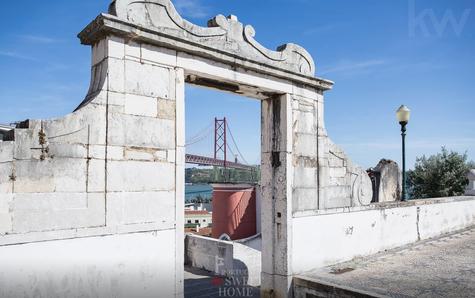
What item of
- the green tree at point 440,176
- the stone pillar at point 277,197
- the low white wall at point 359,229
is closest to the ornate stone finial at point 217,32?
the stone pillar at point 277,197

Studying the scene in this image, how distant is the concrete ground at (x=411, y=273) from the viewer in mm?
4895

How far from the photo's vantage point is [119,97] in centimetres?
383

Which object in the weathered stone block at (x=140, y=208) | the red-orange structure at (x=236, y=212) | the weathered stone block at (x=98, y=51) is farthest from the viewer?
the red-orange structure at (x=236, y=212)

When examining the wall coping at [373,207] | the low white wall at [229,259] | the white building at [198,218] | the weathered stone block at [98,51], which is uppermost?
the weathered stone block at [98,51]

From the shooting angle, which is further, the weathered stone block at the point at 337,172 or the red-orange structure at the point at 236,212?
the red-orange structure at the point at 236,212

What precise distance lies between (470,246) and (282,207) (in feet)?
17.0

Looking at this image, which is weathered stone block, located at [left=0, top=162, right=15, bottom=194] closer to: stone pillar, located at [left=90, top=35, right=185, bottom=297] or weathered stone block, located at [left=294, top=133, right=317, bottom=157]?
stone pillar, located at [left=90, top=35, right=185, bottom=297]

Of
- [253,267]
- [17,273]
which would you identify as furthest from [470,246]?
[17,273]

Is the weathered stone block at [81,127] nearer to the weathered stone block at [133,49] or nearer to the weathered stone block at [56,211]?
the weathered stone block at [56,211]

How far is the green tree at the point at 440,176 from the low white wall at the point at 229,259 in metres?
11.3

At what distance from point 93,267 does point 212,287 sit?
425 centimetres

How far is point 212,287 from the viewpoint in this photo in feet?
24.2

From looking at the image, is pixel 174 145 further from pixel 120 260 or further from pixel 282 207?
pixel 282 207

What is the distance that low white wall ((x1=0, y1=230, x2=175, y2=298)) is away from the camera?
313 cm
